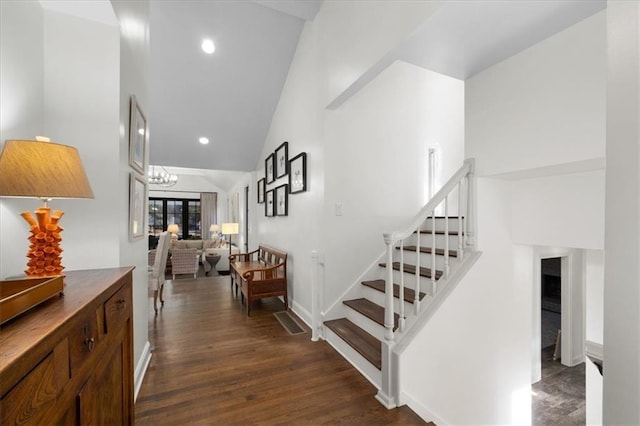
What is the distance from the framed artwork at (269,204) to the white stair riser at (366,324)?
2174 millimetres

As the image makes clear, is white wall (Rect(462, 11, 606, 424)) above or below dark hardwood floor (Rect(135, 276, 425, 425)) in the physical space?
above

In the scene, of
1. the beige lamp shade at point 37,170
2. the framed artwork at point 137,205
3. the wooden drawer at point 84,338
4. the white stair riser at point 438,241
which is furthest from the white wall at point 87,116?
the white stair riser at point 438,241

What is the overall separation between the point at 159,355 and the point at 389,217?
264 centimetres

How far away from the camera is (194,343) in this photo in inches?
107

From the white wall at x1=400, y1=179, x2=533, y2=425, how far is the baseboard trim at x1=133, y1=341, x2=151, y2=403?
1875 millimetres

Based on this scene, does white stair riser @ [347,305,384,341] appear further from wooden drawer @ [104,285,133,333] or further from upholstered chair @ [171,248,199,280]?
upholstered chair @ [171,248,199,280]

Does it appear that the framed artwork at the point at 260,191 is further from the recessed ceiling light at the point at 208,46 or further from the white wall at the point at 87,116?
the white wall at the point at 87,116

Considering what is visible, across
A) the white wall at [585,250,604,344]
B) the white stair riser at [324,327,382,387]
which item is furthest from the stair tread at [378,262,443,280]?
the white wall at [585,250,604,344]

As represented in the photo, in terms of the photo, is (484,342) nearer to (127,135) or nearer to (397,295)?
(397,295)

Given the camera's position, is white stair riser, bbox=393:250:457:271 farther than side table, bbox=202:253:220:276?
No

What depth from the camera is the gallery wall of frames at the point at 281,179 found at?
3379 mm

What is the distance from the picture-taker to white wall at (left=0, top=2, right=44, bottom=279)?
117cm

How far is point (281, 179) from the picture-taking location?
4.11m

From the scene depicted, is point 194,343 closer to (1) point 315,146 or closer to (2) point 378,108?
(1) point 315,146
